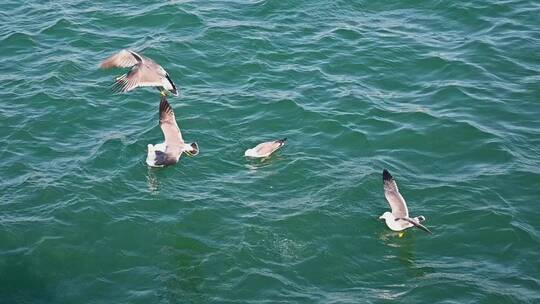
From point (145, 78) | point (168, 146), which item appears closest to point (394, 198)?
point (168, 146)

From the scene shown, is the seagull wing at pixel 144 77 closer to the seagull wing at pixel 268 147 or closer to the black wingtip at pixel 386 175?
the seagull wing at pixel 268 147

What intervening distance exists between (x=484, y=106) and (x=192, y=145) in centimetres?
765

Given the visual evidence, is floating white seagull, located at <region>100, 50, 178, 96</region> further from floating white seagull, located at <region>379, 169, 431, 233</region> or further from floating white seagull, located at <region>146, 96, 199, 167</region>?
floating white seagull, located at <region>379, 169, 431, 233</region>

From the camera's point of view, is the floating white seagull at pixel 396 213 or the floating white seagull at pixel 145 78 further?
the floating white seagull at pixel 145 78

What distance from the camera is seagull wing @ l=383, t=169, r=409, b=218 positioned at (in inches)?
589

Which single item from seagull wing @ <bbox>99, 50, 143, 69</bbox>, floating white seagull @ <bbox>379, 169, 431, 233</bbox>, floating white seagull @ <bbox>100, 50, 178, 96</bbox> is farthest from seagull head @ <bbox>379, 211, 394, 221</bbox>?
seagull wing @ <bbox>99, 50, 143, 69</bbox>

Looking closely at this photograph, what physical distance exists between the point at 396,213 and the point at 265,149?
3.60 m

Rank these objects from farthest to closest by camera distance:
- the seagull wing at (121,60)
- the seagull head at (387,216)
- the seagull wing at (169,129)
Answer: the seagull wing at (121,60) → the seagull wing at (169,129) → the seagull head at (387,216)

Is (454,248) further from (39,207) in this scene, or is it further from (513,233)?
(39,207)

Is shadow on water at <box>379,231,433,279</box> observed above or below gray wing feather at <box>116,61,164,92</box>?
below

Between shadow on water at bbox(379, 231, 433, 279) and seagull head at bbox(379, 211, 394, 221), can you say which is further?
seagull head at bbox(379, 211, 394, 221)

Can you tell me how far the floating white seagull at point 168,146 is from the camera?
16.9 metres

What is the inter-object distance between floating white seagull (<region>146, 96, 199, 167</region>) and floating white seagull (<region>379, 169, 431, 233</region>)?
4520 millimetres

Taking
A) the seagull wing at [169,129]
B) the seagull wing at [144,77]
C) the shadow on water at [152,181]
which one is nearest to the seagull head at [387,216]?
the seagull wing at [169,129]
